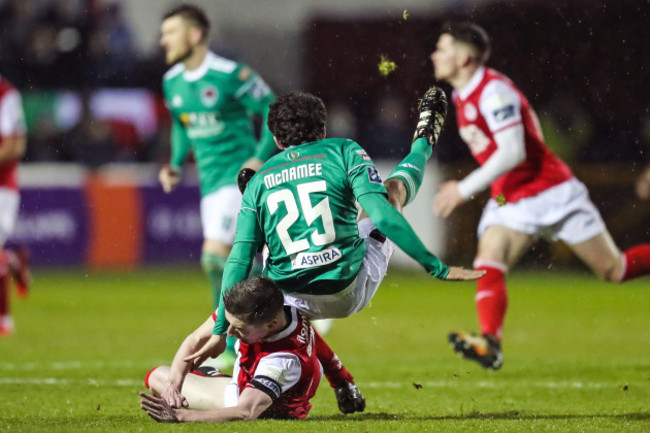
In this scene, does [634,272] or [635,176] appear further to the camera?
[635,176]

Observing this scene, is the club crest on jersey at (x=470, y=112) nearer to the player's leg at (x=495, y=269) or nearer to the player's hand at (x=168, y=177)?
the player's leg at (x=495, y=269)

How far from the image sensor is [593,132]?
14867mm

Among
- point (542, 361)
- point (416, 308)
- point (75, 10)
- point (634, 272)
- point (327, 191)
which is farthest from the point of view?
point (75, 10)

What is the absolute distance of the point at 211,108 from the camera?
855 centimetres

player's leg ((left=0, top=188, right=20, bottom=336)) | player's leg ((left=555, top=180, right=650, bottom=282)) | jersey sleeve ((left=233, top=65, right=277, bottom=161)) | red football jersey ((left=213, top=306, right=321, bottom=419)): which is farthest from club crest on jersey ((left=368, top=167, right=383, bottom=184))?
player's leg ((left=0, top=188, right=20, bottom=336))

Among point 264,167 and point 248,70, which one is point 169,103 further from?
point 264,167

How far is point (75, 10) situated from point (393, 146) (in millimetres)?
5476

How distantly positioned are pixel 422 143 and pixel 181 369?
1716 millimetres

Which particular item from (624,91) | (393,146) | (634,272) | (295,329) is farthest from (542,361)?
(393,146)

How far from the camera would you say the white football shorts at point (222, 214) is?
8.33m

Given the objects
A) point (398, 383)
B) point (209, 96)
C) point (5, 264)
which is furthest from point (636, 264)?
point (5, 264)

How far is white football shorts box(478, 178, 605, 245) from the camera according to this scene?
7.89 metres

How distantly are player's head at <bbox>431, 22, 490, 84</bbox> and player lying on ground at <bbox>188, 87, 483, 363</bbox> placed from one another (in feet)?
7.94

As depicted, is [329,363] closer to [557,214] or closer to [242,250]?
[242,250]
